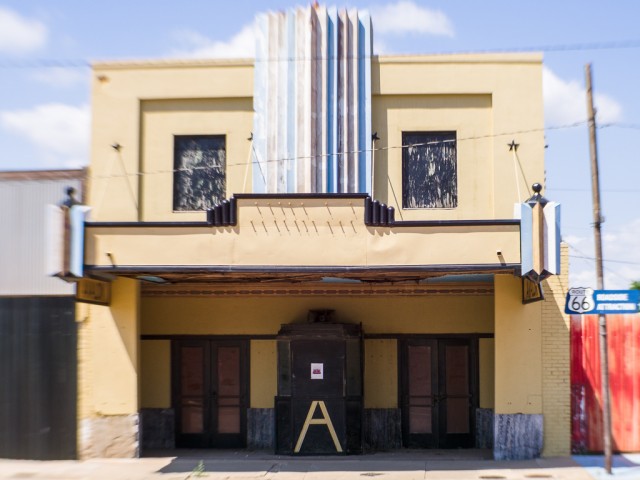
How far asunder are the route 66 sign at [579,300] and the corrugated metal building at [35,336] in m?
8.75

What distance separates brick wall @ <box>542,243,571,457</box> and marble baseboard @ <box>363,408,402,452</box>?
2898 mm

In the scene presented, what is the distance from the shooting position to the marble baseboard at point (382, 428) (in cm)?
1644

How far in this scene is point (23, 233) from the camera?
15.9m

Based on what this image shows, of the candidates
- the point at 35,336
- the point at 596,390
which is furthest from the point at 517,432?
the point at 35,336

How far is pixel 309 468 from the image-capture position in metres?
14.5

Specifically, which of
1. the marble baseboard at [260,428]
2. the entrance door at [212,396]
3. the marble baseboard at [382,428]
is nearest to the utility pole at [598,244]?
the marble baseboard at [382,428]

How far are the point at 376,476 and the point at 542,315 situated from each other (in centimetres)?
412

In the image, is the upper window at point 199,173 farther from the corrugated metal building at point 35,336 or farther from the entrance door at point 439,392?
the entrance door at point 439,392

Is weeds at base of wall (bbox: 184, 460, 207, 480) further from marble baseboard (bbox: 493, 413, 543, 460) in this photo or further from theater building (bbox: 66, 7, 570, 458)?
marble baseboard (bbox: 493, 413, 543, 460)

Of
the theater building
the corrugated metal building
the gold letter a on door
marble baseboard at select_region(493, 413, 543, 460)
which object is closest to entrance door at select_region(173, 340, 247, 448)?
the theater building

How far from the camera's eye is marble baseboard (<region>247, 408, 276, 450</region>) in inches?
653

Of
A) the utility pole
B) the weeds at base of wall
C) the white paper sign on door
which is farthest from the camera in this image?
the white paper sign on door

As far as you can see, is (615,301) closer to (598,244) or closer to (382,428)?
(598,244)

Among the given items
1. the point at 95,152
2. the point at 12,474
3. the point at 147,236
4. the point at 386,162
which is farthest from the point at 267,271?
the point at 12,474
